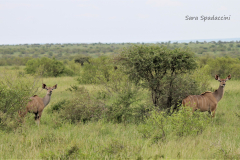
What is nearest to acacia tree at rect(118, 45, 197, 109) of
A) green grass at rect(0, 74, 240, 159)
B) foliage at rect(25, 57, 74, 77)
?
green grass at rect(0, 74, 240, 159)

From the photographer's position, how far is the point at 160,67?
996cm

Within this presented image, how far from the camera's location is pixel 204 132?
741 centimetres

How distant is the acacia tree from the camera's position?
979cm

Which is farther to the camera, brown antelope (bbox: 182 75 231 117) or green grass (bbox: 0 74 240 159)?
brown antelope (bbox: 182 75 231 117)

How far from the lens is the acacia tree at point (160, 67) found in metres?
9.79

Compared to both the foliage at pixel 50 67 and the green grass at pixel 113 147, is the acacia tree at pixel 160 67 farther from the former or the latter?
the foliage at pixel 50 67

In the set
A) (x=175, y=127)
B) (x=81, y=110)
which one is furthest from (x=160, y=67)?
(x=81, y=110)

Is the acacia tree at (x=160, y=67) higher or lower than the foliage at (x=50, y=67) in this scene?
higher

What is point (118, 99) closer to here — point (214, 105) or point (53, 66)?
point (214, 105)

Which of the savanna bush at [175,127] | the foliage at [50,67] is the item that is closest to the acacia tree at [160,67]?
the savanna bush at [175,127]

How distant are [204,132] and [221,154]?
212 cm

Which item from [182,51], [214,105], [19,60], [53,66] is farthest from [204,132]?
[19,60]

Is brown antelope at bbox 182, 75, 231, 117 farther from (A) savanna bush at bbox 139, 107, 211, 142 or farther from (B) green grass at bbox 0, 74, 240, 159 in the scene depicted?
(A) savanna bush at bbox 139, 107, 211, 142

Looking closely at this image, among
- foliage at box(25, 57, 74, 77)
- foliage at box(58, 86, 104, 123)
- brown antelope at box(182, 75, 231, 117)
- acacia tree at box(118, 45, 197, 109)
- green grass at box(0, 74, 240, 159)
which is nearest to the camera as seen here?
green grass at box(0, 74, 240, 159)
